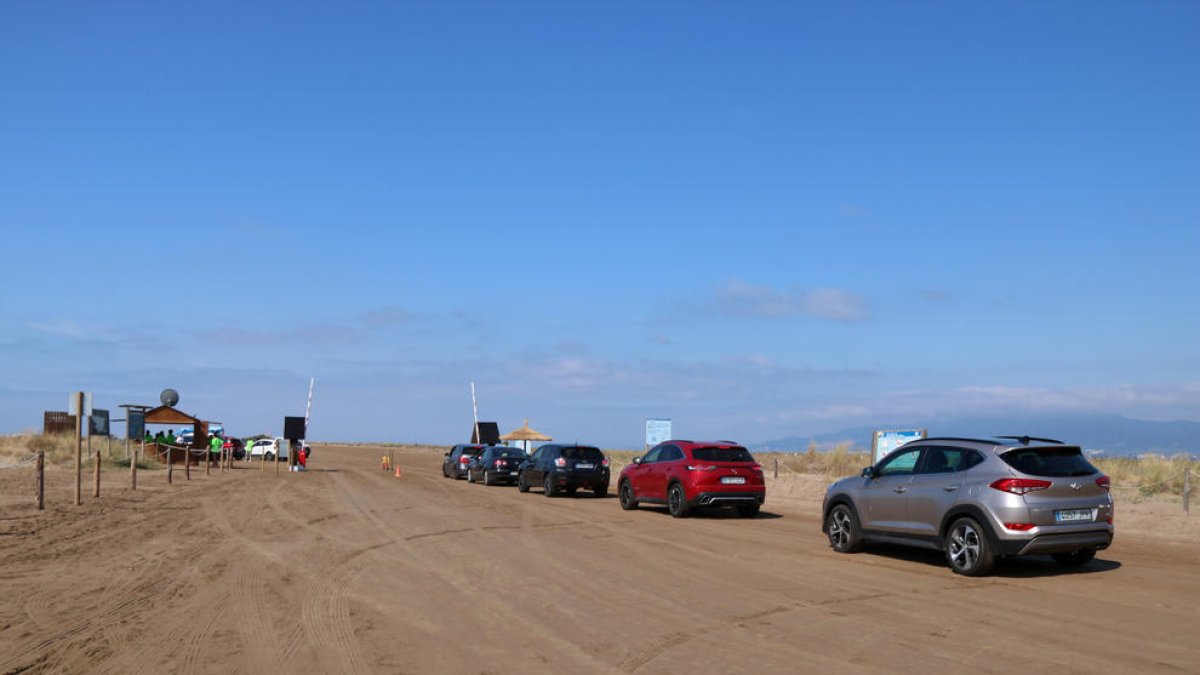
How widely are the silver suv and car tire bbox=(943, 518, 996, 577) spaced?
0.04 ft

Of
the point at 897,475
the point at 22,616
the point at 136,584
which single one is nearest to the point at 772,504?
the point at 897,475

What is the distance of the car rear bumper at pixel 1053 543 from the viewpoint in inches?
452

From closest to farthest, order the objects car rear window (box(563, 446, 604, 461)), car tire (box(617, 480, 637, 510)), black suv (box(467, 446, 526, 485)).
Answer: car tire (box(617, 480, 637, 510)) → car rear window (box(563, 446, 604, 461)) → black suv (box(467, 446, 526, 485))

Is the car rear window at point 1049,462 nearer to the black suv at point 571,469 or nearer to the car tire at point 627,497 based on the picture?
the car tire at point 627,497

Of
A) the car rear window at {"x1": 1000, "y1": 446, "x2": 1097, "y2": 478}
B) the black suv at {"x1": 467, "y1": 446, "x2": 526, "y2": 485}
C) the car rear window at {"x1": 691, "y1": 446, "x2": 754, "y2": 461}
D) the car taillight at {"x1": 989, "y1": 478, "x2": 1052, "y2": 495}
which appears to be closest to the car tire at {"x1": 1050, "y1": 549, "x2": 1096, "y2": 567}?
the car rear window at {"x1": 1000, "y1": 446, "x2": 1097, "y2": 478}

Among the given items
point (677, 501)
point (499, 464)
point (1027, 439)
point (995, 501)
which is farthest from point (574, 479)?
point (995, 501)

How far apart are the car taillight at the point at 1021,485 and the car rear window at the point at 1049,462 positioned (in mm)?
130

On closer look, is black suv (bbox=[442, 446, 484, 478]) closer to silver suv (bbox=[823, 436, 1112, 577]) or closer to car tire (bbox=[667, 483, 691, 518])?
car tire (bbox=[667, 483, 691, 518])

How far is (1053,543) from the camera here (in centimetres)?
1152

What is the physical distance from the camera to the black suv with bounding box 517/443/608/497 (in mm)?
28000

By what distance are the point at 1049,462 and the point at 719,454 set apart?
9.67 metres

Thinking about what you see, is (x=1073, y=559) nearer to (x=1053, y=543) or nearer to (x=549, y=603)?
(x=1053, y=543)

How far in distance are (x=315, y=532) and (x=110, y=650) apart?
31.5 ft

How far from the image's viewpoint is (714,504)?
20.8 meters
